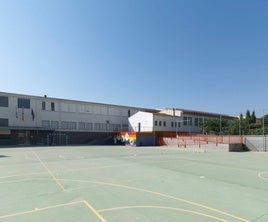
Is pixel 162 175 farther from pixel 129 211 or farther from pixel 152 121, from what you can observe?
pixel 152 121

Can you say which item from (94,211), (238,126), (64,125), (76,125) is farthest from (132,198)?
(76,125)

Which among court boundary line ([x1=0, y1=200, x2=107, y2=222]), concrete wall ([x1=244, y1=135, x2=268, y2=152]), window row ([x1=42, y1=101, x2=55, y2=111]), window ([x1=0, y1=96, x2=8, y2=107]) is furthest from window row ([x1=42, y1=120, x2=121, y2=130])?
court boundary line ([x1=0, y1=200, x2=107, y2=222])

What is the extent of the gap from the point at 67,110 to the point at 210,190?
1969 inches

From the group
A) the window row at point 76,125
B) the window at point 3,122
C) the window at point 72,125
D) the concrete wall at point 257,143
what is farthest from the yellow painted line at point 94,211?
the window at point 72,125

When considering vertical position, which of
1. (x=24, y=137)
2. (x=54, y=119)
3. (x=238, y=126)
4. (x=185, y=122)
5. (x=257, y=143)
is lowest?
(x=257, y=143)

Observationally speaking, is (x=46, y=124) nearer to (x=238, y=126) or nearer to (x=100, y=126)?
(x=100, y=126)

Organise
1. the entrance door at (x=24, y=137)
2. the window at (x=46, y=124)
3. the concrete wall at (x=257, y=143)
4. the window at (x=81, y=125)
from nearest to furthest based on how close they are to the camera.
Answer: the concrete wall at (x=257, y=143) → the entrance door at (x=24, y=137) → the window at (x=46, y=124) → the window at (x=81, y=125)

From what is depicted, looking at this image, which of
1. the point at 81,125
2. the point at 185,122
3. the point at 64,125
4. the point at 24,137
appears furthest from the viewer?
the point at 185,122

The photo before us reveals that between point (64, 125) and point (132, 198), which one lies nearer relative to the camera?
point (132, 198)

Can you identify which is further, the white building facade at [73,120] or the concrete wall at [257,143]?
the white building facade at [73,120]

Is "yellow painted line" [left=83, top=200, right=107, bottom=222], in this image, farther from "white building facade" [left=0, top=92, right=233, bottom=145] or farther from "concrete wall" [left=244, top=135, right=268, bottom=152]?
"white building facade" [left=0, top=92, right=233, bottom=145]

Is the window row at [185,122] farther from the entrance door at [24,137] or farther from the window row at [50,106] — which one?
the entrance door at [24,137]

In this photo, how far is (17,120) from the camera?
168ft

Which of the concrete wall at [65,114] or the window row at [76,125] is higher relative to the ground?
the concrete wall at [65,114]
